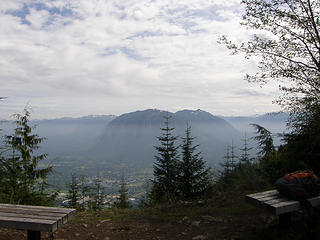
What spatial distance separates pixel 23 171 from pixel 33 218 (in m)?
5.04

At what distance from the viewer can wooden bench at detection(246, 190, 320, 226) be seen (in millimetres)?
3546

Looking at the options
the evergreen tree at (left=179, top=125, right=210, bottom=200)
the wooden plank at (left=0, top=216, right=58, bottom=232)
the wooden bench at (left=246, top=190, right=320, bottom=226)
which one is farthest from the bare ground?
the evergreen tree at (left=179, top=125, right=210, bottom=200)

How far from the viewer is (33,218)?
3.42m

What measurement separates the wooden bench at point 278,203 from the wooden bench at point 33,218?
331cm

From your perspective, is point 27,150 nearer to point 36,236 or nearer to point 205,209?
point 36,236

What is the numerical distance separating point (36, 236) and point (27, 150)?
21.5 feet

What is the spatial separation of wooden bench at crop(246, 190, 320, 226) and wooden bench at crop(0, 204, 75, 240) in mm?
3312

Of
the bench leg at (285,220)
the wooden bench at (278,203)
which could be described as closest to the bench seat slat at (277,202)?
the wooden bench at (278,203)

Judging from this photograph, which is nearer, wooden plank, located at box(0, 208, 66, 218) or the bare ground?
wooden plank, located at box(0, 208, 66, 218)

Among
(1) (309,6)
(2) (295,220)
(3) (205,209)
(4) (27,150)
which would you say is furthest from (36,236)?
(1) (309,6)

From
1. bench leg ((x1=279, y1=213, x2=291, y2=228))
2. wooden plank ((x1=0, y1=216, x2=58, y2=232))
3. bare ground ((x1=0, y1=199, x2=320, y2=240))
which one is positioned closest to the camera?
wooden plank ((x1=0, y1=216, x2=58, y2=232))

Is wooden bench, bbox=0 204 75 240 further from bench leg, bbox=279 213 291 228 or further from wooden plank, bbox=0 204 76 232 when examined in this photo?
bench leg, bbox=279 213 291 228

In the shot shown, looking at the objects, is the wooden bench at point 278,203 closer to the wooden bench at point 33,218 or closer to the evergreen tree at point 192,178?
the wooden bench at point 33,218

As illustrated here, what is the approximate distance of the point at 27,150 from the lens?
911cm
